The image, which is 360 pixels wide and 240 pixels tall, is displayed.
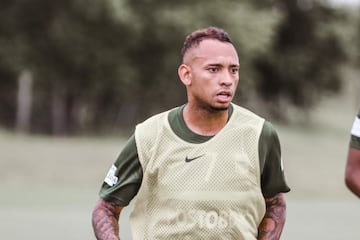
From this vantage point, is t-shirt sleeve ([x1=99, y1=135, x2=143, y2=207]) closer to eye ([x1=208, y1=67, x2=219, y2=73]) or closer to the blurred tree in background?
eye ([x1=208, y1=67, x2=219, y2=73])

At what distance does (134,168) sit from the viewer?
4469 millimetres

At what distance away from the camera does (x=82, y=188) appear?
22094 millimetres

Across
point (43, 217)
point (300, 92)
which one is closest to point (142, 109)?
point (300, 92)

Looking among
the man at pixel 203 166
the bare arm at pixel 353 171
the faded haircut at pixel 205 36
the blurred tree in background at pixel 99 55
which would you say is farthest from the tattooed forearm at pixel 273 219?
the blurred tree in background at pixel 99 55

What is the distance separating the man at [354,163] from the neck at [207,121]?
52cm

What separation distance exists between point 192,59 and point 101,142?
24.7 meters

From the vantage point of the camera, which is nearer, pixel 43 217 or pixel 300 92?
pixel 43 217

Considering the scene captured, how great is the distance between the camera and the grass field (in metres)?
14.8

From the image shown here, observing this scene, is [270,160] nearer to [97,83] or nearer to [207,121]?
[207,121]

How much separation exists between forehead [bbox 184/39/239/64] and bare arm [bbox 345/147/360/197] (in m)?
0.62

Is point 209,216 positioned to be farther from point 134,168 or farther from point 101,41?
point 101,41

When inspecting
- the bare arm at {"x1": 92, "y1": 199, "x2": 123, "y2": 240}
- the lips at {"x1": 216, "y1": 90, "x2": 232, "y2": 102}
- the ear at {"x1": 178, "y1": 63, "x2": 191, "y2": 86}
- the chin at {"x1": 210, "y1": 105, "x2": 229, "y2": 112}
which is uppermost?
the ear at {"x1": 178, "y1": 63, "x2": 191, "y2": 86}

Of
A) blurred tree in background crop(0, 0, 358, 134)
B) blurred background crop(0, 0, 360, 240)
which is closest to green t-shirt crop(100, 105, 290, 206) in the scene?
blurred background crop(0, 0, 360, 240)

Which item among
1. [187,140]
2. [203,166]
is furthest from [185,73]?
[203,166]
